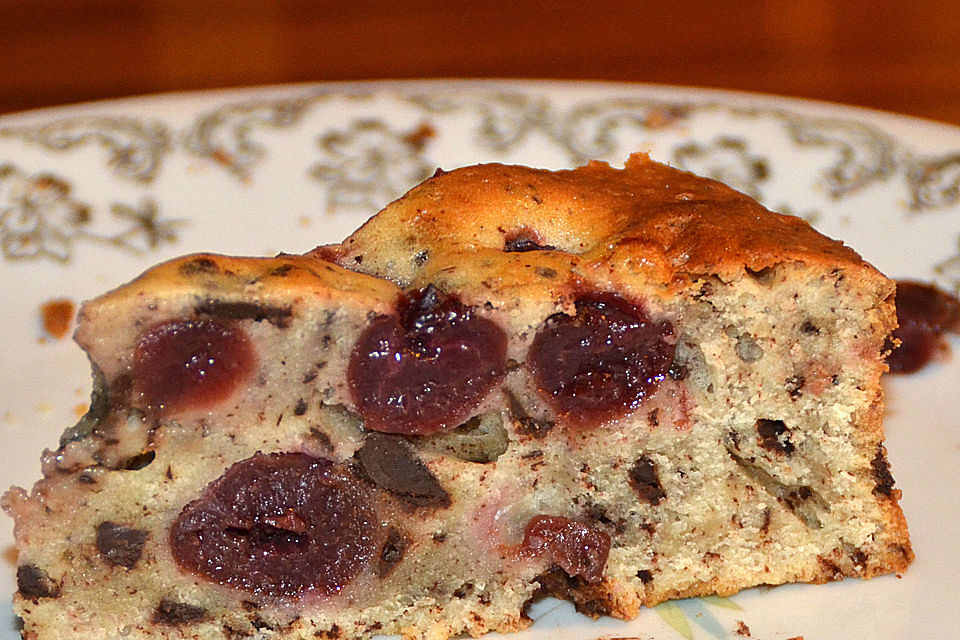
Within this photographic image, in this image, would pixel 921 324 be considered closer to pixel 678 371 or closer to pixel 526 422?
pixel 678 371

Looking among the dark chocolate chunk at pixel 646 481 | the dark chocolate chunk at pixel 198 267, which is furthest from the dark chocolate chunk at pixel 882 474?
the dark chocolate chunk at pixel 198 267

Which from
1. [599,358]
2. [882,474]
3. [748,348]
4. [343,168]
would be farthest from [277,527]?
[343,168]

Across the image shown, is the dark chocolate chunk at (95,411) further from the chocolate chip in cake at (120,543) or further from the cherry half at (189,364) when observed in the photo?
the chocolate chip in cake at (120,543)

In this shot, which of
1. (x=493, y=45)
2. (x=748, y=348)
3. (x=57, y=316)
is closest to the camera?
(x=748, y=348)

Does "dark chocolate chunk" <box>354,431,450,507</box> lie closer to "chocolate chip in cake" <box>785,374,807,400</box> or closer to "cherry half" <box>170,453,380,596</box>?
"cherry half" <box>170,453,380,596</box>

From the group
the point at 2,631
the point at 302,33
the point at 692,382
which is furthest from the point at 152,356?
the point at 302,33

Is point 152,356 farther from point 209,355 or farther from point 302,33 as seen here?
point 302,33
